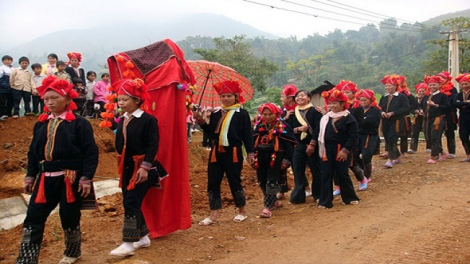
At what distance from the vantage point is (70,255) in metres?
4.83

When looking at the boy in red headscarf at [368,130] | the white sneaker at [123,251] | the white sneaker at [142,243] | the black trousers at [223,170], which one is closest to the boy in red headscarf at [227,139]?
the black trousers at [223,170]

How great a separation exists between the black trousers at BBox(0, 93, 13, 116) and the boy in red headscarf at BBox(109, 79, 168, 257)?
7.28 m

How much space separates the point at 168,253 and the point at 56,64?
301 inches

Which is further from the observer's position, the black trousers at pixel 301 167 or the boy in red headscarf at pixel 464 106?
the boy in red headscarf at pixel 464 106

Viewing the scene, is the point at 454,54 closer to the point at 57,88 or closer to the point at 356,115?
the point at 356,115

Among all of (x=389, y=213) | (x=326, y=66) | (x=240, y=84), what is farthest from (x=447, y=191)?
(x=326, y=66)

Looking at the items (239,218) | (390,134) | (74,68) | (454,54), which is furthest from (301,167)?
(454,54)

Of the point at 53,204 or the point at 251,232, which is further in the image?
the point at 251,232

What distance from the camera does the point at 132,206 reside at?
5.01 m

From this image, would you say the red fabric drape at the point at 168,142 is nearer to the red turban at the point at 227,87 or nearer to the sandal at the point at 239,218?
the red turban at the point at 227,87

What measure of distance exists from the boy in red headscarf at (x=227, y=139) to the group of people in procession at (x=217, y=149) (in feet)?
0.05

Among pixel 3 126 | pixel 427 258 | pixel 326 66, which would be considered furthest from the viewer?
pixel 326 66

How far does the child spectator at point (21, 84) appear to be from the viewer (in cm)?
1098

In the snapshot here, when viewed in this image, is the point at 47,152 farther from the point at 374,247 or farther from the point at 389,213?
the point at 389,213
